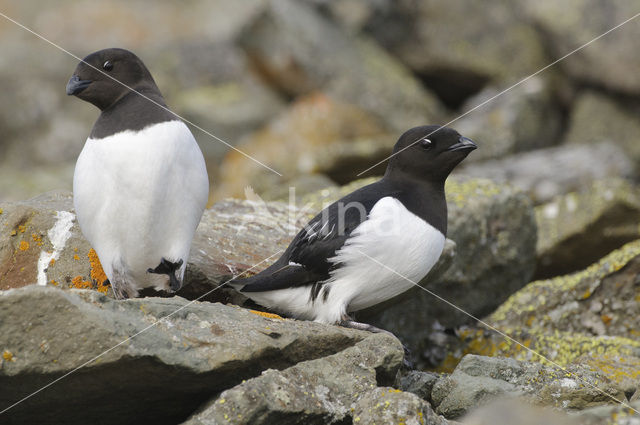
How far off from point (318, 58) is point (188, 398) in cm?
994

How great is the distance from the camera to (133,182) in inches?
230

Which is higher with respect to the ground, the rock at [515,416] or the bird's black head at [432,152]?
the bird's black head at [432,152]

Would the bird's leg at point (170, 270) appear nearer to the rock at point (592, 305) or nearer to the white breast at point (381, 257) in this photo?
the white breast at point (381, 257)

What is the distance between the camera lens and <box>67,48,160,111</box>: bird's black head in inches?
244

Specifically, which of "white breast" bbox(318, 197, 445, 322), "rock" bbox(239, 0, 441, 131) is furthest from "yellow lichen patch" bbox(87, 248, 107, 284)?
"rock" bbox(239, 0, 441, 131)

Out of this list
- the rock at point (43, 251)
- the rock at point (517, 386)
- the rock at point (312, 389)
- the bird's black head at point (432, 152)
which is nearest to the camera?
the rock at point (312, 389)

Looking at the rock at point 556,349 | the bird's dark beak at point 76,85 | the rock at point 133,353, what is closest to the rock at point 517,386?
the rock at point 556,349

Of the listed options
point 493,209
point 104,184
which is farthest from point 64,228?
point 493,209

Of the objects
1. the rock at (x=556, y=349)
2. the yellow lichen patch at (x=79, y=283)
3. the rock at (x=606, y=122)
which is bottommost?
the rock at (x=556, y=349)

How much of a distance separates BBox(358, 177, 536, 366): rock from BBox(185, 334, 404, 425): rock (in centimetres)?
182

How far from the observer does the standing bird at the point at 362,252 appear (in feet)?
19.9

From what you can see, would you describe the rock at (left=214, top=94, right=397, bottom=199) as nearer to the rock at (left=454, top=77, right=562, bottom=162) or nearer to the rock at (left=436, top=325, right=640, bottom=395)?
the rock at (left=454, top=77, right=562, bottom=162)

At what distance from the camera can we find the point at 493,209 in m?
8.07

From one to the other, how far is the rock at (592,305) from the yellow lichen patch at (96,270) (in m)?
3.34
